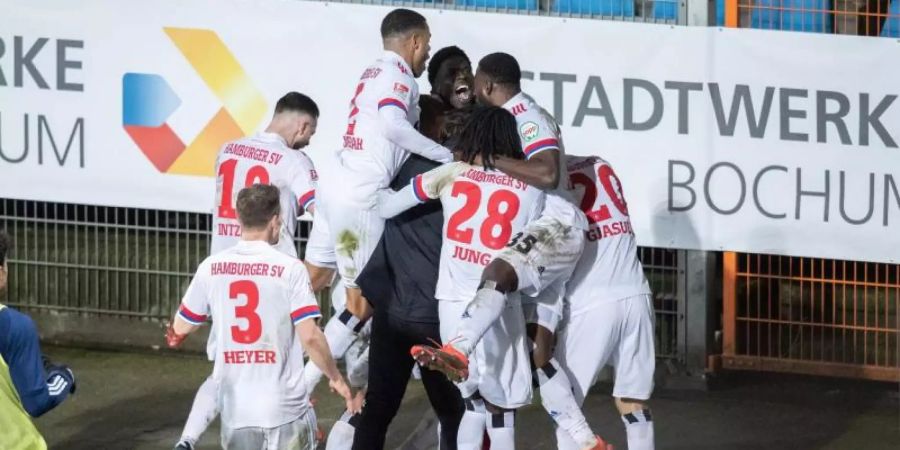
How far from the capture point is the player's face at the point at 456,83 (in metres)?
8.11

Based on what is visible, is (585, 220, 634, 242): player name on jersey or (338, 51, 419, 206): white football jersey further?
(338, 51, 419, 206): white football jersey

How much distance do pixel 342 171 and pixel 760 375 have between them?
3.28m

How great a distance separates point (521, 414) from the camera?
367 inches

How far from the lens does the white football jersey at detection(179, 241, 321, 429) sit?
641 cm

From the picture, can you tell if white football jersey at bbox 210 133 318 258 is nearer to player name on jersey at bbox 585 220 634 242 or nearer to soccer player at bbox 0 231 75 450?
player name on jersey at bbox 585 220 634 242

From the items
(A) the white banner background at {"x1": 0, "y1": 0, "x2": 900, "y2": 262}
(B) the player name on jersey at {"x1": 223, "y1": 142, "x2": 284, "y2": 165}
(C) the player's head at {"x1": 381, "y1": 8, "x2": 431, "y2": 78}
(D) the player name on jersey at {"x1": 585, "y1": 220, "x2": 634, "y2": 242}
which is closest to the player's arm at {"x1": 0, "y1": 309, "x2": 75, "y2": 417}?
(D) the player name on jersey at {"x1": 585, "y1": 220, "x2": 634, "y2": 242}

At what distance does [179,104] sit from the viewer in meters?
10.3

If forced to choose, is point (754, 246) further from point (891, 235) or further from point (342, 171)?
point (342, 171)

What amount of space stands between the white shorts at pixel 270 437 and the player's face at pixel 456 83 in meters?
2.14

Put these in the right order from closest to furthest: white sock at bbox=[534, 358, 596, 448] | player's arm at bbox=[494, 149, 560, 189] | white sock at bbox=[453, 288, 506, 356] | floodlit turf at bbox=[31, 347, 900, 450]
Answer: white sock at bbox=[453, 288, 506, 356], player's arm at bbox=[494, 149, 560, 189], white sock at bbox=[534, 358, 596, 448], floodlit turf at bbox=[31, 347, 900, 450]

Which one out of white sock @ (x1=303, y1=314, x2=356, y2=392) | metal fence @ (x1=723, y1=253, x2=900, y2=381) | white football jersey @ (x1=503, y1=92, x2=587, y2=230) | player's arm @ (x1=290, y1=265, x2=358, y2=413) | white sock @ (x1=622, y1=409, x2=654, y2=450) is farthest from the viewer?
metal fence @ (x1=723, y1=253, x2=900, y2=381)

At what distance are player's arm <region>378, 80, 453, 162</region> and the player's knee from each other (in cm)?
105

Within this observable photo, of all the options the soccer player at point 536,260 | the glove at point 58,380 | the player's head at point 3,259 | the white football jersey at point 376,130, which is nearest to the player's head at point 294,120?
the white football jersey at point 376,130

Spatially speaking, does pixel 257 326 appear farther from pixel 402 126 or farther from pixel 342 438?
pixel 402 126
